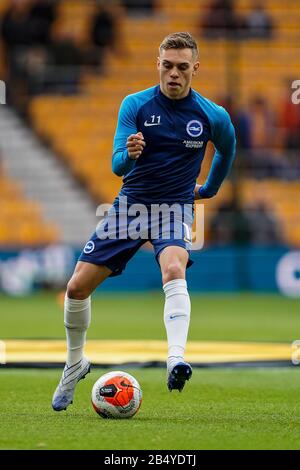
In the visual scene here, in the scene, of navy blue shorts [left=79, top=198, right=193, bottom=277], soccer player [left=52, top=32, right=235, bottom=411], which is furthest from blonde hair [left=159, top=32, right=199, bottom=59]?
navy blue shorts [left=79, top=198, right=193, bottom=277]

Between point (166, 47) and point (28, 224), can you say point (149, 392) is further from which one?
point (28, 224)

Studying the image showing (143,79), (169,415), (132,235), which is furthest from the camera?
(143,79)

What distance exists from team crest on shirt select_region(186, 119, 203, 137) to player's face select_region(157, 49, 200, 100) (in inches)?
7.3

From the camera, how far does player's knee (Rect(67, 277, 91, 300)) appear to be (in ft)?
22.2

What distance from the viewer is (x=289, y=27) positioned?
78.0 ft

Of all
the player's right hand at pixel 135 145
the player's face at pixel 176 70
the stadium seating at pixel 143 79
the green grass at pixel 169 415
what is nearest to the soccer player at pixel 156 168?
the player's face at pixel 176 70

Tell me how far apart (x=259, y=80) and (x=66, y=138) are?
4327 millimetres

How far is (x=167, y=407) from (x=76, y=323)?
2.63 feet

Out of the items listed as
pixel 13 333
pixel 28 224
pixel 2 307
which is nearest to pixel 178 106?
pixel 13 333

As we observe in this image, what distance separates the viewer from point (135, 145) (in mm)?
6422

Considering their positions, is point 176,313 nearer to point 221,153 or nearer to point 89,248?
point 89,248

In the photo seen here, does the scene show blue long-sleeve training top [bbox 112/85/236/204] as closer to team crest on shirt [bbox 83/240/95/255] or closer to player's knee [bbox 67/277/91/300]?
team crest on shirt [bbox 83/240/95/255]

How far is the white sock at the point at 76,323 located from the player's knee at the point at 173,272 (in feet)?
1.93

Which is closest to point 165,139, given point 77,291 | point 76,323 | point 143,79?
point 77,291
